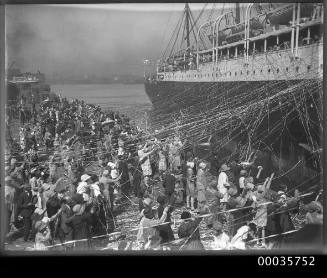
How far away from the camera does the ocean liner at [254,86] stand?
5172mm

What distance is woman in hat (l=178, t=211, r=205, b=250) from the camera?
5.25 m

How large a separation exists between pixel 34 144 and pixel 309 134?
10.5ft

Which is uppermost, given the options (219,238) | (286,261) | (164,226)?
(164,226)

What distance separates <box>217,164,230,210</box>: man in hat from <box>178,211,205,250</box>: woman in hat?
0.34m

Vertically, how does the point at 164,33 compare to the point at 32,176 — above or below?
above

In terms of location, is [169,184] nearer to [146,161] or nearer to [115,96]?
[146,161]

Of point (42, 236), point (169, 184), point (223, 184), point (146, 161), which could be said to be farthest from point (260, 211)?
point (42, 236)

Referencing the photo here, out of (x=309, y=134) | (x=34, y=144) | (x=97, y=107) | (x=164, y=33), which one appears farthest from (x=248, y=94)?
(x=34, y=144)

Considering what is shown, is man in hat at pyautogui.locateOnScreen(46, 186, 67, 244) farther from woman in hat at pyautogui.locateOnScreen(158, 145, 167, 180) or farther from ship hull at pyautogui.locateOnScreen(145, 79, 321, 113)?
ship hull at pyautogui.locateOnScreen(145, 79, 321, 113)

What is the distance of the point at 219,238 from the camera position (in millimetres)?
5281

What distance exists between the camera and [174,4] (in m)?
5.25

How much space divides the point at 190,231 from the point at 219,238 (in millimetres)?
347

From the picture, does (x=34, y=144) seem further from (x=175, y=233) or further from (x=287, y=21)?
(x=287, y=21)

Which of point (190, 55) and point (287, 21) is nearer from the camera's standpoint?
point (287, 21)
